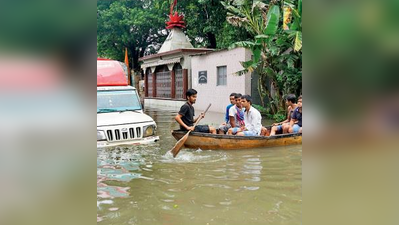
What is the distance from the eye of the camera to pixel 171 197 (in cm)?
562

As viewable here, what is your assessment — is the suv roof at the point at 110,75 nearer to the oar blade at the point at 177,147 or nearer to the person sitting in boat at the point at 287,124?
the oar blade at the point at 177,147

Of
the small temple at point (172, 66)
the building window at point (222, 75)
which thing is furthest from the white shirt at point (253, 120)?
the small temple at point (172, 66)

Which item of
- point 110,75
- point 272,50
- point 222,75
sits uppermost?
point 272,50

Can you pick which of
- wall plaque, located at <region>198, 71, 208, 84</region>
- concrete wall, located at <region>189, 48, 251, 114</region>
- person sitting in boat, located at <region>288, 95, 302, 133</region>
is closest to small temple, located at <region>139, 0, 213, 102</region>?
concrete wall, located at <region>189, 48, 251, 114</region>

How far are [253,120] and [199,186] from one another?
12.0ft

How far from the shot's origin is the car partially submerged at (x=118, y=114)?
8.57 metres

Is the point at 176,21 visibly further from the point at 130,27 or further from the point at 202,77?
the point at 130,27

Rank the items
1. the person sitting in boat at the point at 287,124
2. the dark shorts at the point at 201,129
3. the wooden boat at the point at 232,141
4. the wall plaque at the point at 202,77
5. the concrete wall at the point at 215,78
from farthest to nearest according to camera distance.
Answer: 1. the wall plaque at the point at 202,77
2. the concrete wall at the point at 215,78
3. the dark shorts at the point at 201,129
4. the person sitting in boat at the point at 287,124
5. the wooden boat at the point at 232,141

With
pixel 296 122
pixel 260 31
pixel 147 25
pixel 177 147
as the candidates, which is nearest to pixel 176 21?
pixel 147 25

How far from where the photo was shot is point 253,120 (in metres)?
9.40
